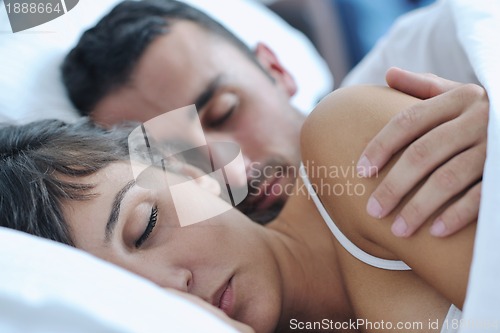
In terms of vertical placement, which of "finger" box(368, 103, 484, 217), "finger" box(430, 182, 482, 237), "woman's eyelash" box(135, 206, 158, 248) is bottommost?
"woman's eyelash" box(135, 206, 158, 248)

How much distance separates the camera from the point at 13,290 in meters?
0.46

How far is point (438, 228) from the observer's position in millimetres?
536

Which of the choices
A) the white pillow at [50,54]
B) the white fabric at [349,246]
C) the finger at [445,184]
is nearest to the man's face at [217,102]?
the white pillow at [50,54]

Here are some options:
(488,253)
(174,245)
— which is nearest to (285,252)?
(174,245)

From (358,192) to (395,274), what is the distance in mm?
112

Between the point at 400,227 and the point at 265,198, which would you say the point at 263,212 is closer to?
the point at 265,198

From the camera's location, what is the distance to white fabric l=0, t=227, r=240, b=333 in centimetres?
45

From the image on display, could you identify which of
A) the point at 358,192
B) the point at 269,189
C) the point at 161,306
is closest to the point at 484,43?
the point at 358,192

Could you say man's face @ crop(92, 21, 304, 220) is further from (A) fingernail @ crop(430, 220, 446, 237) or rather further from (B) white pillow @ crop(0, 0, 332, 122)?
(A) fingernail @ crop(430, 220, 446, 237)

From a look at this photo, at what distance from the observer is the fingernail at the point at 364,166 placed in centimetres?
59

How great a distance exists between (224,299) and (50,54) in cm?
68

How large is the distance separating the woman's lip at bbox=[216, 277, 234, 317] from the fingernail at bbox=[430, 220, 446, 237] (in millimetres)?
234

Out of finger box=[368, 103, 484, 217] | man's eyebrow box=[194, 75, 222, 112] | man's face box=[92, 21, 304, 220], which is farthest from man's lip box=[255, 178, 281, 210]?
finger box=[368, 103, 484, 217]

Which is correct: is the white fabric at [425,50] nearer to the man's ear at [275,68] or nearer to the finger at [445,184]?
the man's ear at [275,68]
